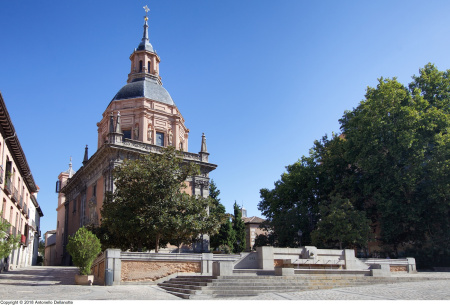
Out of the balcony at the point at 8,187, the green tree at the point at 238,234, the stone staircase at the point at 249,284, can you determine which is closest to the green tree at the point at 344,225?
the stone staircase at the point at 249,284

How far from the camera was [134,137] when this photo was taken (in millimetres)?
35875

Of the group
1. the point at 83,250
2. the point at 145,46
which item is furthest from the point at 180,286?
the point at 145,46

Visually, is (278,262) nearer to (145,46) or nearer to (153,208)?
(153,208)

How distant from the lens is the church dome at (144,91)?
1483 inches

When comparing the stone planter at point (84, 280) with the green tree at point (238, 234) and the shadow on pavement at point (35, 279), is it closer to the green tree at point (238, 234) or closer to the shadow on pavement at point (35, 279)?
the shadow on pavement at point (35, 279)

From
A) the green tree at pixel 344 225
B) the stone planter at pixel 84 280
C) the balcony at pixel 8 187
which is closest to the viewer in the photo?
the stone planter at pixel 84 280

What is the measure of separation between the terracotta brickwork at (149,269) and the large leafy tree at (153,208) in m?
2.81

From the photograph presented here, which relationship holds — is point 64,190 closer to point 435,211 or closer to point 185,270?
point 185,270

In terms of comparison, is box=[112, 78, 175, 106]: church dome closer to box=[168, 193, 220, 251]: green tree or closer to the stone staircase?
box=[168, 193, 220, 251]: green tree

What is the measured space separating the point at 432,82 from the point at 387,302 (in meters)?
22.8

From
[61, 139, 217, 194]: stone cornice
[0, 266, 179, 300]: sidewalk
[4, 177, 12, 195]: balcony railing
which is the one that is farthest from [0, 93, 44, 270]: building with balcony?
[61, 139, 217, 194]: stone cornice

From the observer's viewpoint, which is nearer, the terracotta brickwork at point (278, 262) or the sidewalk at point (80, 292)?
the sidewalk at point (80, 292)

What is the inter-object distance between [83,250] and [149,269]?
2764mm

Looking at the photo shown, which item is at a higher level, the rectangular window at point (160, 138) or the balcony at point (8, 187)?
the rectangular window at point (160, 138)
